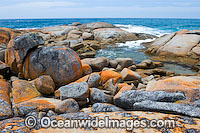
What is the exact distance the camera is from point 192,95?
12.0 ft

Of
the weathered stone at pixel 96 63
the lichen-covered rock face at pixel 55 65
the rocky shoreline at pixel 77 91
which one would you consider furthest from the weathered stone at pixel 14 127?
the weathered stone at pixel 96 63

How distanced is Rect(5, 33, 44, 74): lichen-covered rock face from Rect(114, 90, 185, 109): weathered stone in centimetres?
446

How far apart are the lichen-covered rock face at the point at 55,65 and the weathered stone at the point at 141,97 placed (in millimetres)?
2660

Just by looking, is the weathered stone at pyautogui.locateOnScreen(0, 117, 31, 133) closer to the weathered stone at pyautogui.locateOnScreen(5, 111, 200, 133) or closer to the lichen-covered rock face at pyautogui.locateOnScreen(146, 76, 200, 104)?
the weathered stone at pyautogui.locateOnScreen(5, 111, 200, 133)

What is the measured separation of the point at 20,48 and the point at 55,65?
5.85ft

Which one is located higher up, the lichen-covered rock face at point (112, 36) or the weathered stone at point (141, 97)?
the lichen-covered rock face at point (112, 36)

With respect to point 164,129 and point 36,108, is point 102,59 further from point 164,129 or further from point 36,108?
point 164,129

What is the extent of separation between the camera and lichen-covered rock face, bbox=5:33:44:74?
671cm

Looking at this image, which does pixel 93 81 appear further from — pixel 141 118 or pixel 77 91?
pixel 141 118

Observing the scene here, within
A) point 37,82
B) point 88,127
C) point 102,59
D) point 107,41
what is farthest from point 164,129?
point 107,41

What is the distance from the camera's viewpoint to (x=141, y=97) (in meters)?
3.74

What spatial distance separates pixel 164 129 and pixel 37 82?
4.14 meters

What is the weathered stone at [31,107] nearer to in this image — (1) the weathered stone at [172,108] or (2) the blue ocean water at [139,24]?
(1) the weathered stone at [172,108]

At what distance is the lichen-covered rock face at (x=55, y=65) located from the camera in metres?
6.13
